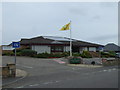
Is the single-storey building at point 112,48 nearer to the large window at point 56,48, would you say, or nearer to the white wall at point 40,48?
the large window at point 56,48

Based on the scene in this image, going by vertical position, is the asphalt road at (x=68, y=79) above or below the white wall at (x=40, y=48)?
below

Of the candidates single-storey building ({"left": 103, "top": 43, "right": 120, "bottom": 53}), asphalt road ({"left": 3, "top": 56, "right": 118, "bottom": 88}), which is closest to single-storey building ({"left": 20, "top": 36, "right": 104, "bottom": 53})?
asphalt road ({"left": 3, "top": 56, "right": 118, "bottom": 88})

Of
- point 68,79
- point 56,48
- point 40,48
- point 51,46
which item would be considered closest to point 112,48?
point 56,48

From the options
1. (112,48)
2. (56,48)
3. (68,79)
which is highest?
(56,48)

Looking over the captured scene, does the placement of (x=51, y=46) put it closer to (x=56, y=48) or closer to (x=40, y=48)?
(x=56, y=48)

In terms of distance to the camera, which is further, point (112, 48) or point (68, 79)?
point (112, 48)

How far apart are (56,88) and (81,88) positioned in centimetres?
121

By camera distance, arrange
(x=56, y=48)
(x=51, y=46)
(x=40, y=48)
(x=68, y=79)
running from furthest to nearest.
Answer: (x=56, y=48) < (x=51, y=46) < (x=40, y=48) < (x=68, y=79)

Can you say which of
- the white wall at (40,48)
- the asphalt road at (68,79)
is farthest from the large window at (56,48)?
the asphalt road at (68,79)

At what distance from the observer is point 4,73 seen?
11867 mm

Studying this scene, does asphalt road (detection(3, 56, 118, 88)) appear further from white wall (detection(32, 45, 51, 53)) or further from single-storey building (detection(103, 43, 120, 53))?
single-storey building (detection(103, 43, 120, 53))

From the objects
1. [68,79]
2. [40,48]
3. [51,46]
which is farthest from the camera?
[51,46]

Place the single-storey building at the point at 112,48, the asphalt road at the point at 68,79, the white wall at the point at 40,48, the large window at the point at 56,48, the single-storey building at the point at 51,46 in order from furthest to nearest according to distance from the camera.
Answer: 1. the single-storey building at the point at 112,48
2. the large window at the point at 56,48
3. the single-storey building at the point at 51,46
4. the white wall at the point at 40,48
5. the asphalt road at the point at 68,79

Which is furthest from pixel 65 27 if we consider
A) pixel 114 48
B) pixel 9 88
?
pixel 114 48
